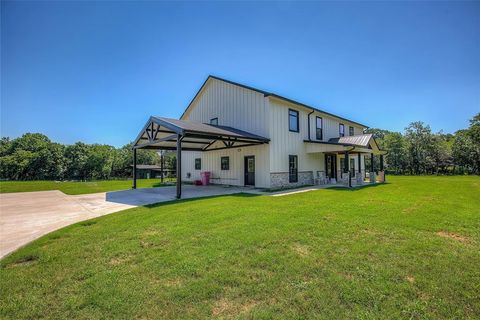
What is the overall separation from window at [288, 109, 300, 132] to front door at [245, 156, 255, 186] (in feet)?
11.3

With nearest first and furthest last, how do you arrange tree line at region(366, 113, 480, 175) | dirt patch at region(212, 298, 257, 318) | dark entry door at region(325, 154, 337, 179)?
1. dirt patch at region(212, 298, 257, 318)
2. dark entry door at region(325, 154, 337, 179)
3. tree line at region(366, 113, 480, 175)

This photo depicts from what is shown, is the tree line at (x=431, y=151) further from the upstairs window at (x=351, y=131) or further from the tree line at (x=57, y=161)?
the tree line at (x=57, y=161)

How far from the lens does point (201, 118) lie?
750 inches

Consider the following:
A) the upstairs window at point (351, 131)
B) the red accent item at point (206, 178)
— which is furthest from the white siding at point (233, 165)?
the upstairs window at point (351, 131)

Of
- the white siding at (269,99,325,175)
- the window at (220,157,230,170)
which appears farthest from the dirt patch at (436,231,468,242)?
the window at (220,157,230,170)

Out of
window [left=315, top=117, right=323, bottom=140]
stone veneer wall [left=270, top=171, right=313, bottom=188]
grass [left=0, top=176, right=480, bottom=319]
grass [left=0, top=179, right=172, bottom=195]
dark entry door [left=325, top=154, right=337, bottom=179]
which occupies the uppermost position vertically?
window [left=315, top=117, right=323, bottom=140]

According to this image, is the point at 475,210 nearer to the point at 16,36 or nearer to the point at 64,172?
the point at 16,36

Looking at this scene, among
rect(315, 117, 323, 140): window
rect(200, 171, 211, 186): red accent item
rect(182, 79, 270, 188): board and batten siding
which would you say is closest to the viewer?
rect(182, 79, 270, 188): board and batten siding

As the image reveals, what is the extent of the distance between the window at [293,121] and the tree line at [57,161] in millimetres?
32276

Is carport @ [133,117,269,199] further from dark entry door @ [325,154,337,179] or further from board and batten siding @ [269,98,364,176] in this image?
dark entry door @ [325,154,337,179]

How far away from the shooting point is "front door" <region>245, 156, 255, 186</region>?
14.9 m

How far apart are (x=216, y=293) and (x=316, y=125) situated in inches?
675

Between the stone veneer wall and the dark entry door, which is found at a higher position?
the dark entry door

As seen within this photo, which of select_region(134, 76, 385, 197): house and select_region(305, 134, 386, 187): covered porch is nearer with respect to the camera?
select_region(134, 76, 385, 197): house
